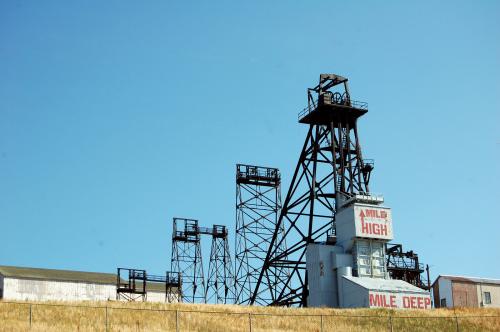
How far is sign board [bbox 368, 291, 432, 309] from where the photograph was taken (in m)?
55.7

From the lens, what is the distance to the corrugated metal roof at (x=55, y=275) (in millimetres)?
91106

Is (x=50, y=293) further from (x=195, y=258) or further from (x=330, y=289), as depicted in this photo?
(x=330, y=289)

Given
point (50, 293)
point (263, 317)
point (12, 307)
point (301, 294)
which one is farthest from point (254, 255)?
point (12, 307)

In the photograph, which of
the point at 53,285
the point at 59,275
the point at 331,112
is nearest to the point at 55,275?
the point at 59,275

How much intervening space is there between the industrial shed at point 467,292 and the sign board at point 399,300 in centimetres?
2060

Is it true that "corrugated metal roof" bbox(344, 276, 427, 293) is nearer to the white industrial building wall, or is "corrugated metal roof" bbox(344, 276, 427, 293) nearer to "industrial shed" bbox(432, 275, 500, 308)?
"industrial shed" bbox(432, 275, 500, 308)

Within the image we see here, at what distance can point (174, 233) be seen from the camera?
299 ft

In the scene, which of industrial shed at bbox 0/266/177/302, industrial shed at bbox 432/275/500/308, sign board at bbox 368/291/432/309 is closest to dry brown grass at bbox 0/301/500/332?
sign board at bbox 368/291/432/309

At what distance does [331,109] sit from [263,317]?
2468cm

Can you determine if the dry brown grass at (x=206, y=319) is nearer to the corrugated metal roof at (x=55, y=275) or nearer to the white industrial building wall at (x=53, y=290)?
the white industrial building wall at (x=53, y=290)

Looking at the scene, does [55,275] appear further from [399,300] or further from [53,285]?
[399,300]

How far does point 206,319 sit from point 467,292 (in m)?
40.0

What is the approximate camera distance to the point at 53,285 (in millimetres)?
91250

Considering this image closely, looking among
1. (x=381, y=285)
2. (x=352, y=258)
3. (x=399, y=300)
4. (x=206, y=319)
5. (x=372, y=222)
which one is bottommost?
(x=206, y=319)
